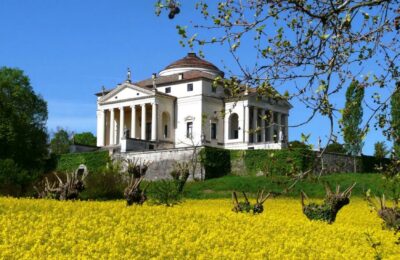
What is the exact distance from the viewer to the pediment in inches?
3069

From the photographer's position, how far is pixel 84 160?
65375mm

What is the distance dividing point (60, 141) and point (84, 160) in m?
28.5

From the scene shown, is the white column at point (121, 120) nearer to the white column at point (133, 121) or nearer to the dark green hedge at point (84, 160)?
the white column at point (133, 121)

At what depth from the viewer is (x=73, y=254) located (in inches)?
382

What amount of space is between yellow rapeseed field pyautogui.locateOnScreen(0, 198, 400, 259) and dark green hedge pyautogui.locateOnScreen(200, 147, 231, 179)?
36.8 metres

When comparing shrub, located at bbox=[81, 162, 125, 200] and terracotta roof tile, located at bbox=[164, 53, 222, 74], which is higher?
terracotta roof tile, located at bbox=[164, 53, 222, 74]

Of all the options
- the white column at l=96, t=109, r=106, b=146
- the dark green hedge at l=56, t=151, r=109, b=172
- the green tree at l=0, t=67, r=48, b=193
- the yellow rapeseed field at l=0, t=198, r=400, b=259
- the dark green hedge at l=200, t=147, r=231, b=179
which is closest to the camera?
the yellow rapeseed field at l=0, t=198, r=400, b=259

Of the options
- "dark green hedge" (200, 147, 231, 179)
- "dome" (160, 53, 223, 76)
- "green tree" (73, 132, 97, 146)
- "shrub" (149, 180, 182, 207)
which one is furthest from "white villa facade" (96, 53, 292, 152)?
"shrub" (149, 180, 182, 207)

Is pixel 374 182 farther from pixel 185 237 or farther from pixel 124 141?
pixel 185 237

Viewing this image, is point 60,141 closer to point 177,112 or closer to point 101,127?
point 101,127

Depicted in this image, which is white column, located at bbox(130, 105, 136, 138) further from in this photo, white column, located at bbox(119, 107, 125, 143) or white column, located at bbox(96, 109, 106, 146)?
white column, located at bbox(96, 109, 106, 146)

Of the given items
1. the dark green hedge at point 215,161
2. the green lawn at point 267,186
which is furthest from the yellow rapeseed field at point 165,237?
the dark green hedge at point 215,161

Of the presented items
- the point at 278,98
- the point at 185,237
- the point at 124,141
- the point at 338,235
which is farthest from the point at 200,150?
the point at 278,98

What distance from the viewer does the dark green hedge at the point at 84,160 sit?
210 ft
